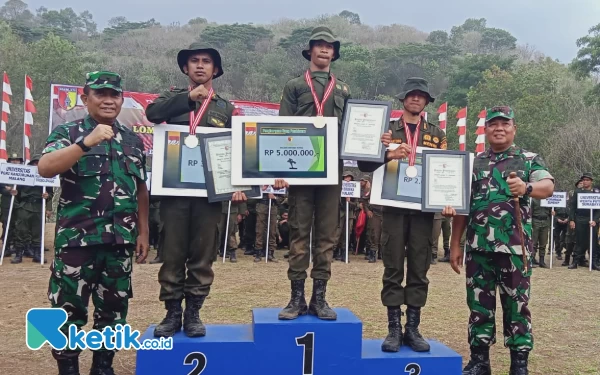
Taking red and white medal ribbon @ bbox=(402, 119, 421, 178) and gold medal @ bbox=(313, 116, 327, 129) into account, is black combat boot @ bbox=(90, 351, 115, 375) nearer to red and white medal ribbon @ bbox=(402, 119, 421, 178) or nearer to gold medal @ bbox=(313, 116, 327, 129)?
gold medal @ bbox=(313, 116, 327, 129)

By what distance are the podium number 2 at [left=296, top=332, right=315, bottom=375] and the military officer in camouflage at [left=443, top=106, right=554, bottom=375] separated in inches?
56.1

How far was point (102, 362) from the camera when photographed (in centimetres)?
409

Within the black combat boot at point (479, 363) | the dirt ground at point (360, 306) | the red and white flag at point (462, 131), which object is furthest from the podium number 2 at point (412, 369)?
the red and white flag at point (462, 131)

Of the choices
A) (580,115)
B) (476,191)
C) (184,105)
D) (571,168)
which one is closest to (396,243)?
(476,191)

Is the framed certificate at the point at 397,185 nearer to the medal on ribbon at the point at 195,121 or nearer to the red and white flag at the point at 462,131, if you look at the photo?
the medal on ribbon at the point at 195,121

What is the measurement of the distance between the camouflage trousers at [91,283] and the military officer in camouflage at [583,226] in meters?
11.5

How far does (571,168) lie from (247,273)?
71.8ft

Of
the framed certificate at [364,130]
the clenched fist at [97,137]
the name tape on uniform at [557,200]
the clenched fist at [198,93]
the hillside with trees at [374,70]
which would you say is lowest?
the name tape on uniform at [557,200]

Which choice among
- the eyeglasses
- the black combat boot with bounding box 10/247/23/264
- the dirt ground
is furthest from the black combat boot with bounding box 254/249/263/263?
the eyeglasses

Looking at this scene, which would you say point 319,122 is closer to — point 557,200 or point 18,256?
point 18,256

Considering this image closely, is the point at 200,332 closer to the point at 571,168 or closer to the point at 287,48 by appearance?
the point at 571,168

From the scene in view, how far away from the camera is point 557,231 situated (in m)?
14.3

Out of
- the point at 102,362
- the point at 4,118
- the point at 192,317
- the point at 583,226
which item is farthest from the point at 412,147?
the point at 583,226

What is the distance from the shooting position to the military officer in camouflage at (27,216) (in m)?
10.7
